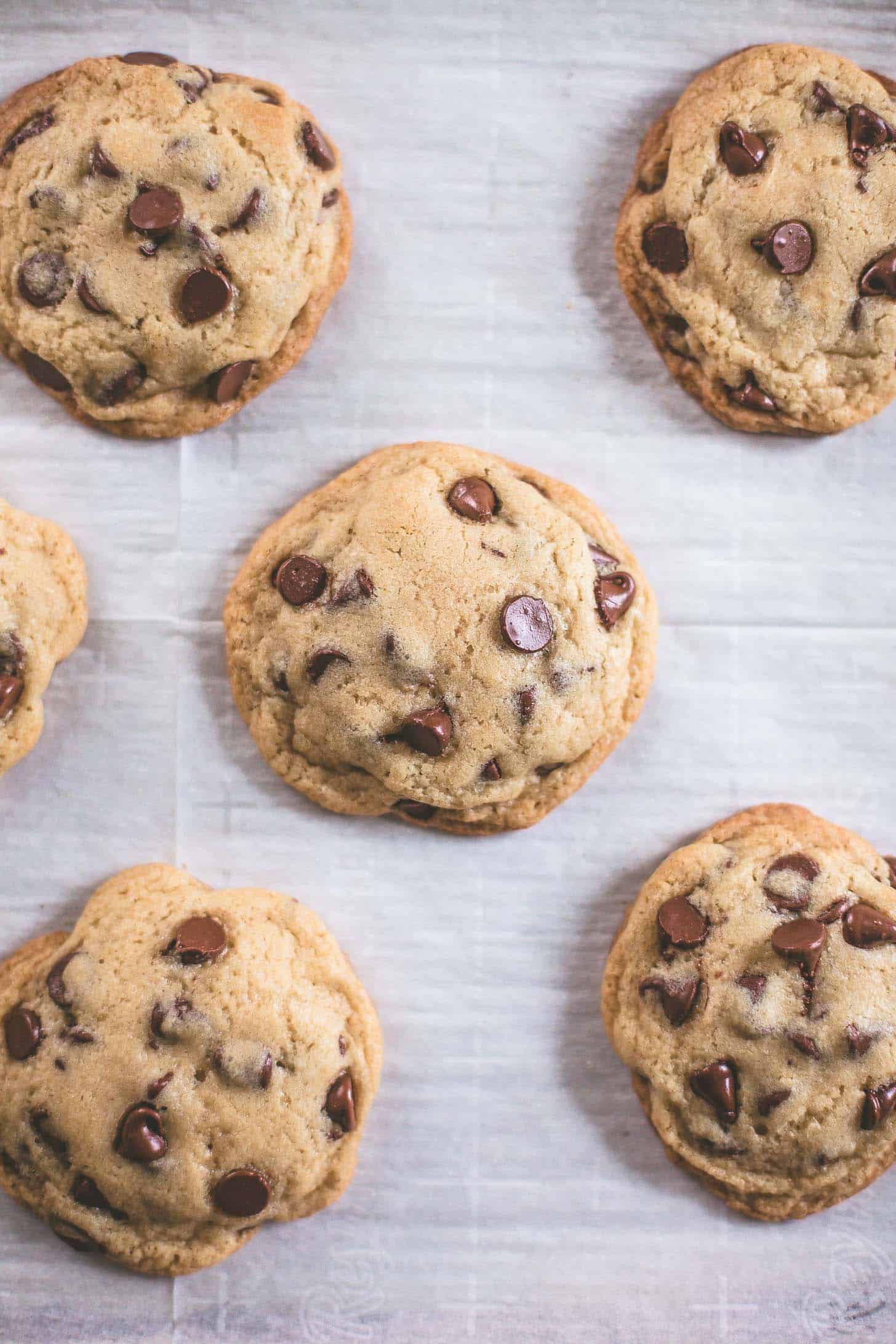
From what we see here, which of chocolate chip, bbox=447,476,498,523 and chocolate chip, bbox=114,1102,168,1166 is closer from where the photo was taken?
chocolate chip, bbox=114,1102,168,1166

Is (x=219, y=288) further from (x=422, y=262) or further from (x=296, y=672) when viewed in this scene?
(x=296, y=672)

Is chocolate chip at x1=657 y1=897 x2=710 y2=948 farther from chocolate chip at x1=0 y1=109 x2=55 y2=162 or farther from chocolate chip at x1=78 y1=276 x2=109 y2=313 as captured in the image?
chocolate chip at x1=0 y1=109 x2=55 y2=162

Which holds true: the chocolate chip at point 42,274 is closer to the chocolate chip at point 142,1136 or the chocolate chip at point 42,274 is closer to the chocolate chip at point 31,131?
the chocolate chip at point 31,131

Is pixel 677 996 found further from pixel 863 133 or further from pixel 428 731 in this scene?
pixel 863 133

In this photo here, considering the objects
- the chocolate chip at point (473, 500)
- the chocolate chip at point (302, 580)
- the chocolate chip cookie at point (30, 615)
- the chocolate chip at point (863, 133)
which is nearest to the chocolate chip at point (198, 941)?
the chocolate chip cookie at point (30, 615)

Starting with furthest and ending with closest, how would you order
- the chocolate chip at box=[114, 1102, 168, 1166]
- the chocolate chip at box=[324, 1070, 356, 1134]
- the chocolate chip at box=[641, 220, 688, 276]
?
the chocolate chip at box=[641, 220, 688, 276] → the chocolate chip at box=[324, 1070, 356, 1134] → the chocolate chip at box=[114, 1102, 168, 1166]

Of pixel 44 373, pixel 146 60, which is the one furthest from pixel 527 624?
pixel 146 60

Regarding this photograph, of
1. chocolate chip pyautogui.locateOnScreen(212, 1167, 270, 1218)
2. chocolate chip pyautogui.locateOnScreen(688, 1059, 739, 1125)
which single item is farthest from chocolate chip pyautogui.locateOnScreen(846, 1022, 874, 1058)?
chocolate chip pyautogui.locateOnScreen(212, 1167, 270, 1218)

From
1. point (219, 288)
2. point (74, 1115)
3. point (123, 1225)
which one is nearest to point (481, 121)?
point (219, 288)
